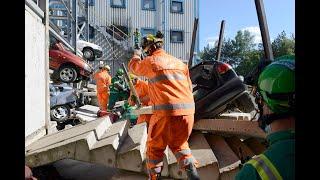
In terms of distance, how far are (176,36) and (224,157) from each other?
2607 cm

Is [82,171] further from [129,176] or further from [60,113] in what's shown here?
[60,113]

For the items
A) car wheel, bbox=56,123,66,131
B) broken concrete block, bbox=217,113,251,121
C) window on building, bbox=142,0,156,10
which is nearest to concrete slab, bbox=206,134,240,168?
broken concrete block, bbox=217,113,251,121

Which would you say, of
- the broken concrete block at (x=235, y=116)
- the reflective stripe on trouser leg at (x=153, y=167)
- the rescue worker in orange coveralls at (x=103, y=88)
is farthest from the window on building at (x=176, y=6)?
the reflective stripe on trouser leg at (x=153, y=167)

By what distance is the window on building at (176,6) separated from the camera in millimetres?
30514

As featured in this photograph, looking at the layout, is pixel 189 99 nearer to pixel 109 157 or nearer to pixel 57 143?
pixel 109 157

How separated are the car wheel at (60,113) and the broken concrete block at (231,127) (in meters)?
6.66

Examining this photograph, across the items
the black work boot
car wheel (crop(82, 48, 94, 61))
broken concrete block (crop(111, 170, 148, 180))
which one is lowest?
broken concrete block (crop(111, 170, 148, 180))

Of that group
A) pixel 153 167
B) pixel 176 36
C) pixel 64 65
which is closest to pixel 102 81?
pixel 64 65

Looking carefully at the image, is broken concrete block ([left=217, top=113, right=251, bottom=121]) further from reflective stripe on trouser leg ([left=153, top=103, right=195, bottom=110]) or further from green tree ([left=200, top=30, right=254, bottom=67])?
green tree ([left=200, top=30, right=254, bottom=67])

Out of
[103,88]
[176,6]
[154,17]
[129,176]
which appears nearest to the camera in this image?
[129,176]

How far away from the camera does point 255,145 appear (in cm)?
571

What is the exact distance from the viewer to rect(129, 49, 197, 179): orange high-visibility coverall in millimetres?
4688
